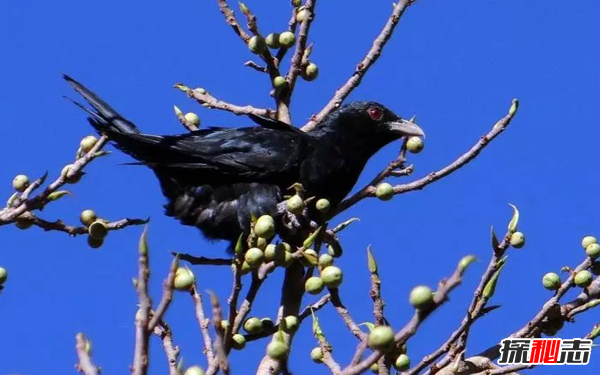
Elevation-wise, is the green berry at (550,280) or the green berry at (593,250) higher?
the green berry at (593,250)

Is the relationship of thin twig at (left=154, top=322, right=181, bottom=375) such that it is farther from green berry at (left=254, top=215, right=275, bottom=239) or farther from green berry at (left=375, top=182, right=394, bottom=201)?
green berry at (left=375, top=182, right=394, bottom=201)

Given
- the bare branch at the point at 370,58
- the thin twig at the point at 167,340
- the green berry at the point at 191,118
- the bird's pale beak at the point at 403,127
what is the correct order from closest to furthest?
the thin twig at the point at 167,340 < the bare branch at the point at 370,58 < the green berry at the point at 191,118 < the bird's pale beak at the point at 403,127

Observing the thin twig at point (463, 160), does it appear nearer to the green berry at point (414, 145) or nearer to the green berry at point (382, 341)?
the green berry at point (414, 145)

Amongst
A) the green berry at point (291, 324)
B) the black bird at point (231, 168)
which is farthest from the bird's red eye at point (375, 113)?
the green berry at point (291, 324)

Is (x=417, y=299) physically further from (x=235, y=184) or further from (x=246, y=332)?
(x=235, y=184)

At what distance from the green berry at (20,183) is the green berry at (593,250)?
7.04 feet

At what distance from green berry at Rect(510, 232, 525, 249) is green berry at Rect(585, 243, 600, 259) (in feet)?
1.12

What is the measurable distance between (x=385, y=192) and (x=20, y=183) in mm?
1619

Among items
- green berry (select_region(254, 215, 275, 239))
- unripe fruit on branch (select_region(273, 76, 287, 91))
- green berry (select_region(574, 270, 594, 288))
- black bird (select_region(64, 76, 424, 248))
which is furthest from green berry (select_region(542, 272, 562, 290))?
black bird (select_region(64, 76, 424, 248))

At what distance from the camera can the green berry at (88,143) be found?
3.78 m

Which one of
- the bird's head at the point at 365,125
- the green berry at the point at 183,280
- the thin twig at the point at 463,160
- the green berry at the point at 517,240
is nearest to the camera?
the green berry at the point at 183,280

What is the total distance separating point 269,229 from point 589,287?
127cm

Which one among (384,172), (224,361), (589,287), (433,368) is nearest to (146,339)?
(224,361)

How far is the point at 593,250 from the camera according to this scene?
3.83m
